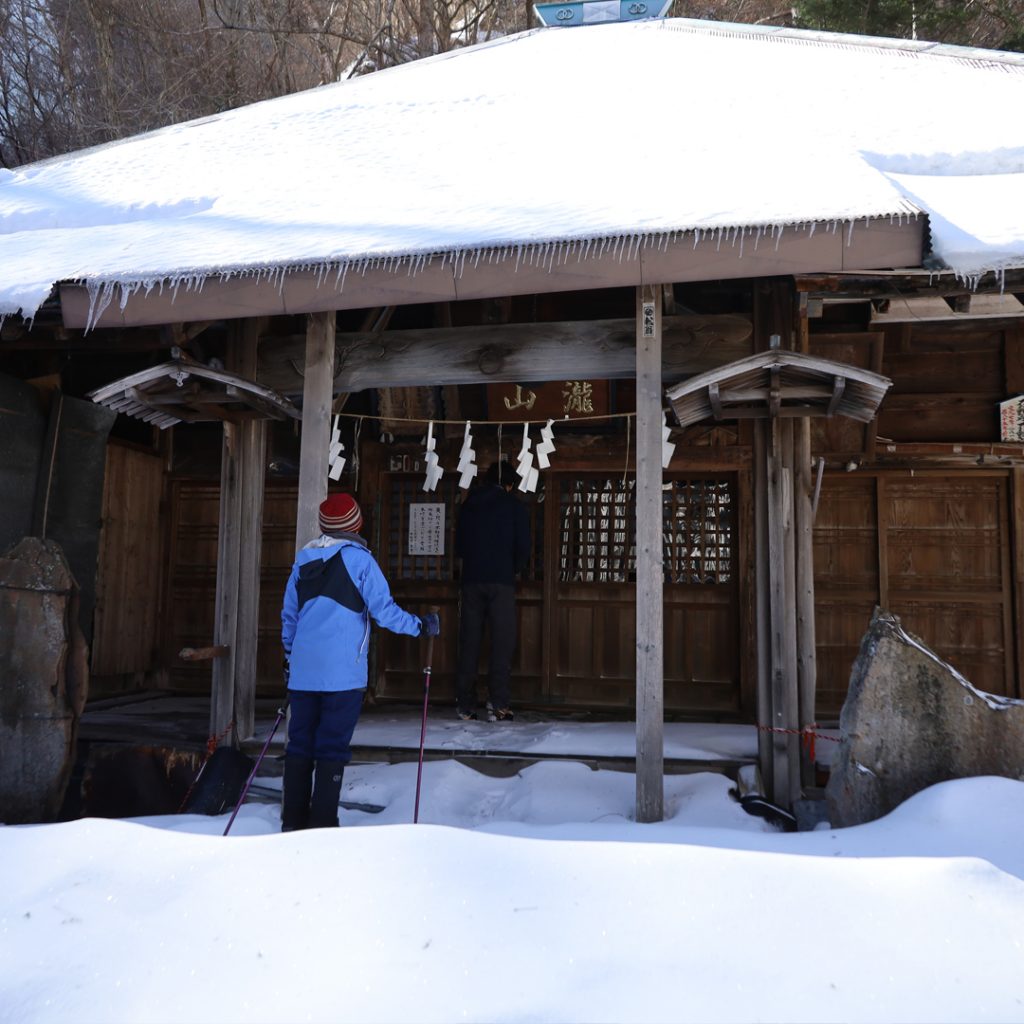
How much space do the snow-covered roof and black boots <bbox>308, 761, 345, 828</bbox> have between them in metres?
2.70

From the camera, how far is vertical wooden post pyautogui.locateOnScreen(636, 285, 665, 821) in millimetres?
4684

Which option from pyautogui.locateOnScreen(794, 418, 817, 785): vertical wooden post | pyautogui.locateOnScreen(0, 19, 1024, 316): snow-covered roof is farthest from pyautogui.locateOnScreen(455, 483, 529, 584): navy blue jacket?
pyautogui.locateOnScreen(0, 19, 1024, 316): snow-covered roof

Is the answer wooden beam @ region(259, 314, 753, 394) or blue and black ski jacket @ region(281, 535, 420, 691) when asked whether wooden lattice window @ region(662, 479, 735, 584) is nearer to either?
wooden beam @ region(259, 314, 753, 394)

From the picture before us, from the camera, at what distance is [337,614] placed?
4.51 m

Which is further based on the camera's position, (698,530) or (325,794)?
(698,530)

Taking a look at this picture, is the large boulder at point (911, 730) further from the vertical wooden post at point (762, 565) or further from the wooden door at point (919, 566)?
the wooden door at point (919, 566)

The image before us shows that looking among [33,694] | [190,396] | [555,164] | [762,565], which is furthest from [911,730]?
[33,694]

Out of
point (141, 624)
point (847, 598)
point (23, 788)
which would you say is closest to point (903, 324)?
point (847, 598)

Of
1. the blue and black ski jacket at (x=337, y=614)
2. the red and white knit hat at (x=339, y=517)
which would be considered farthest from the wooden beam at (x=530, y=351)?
the blue and black ski jacket at (x=337, y=614)

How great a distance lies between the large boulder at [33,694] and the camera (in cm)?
501

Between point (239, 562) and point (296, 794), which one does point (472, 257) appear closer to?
point (239, 562)

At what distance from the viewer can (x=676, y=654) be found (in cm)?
791

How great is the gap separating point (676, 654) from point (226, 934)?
5.56m

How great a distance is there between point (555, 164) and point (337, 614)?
11.4ft
